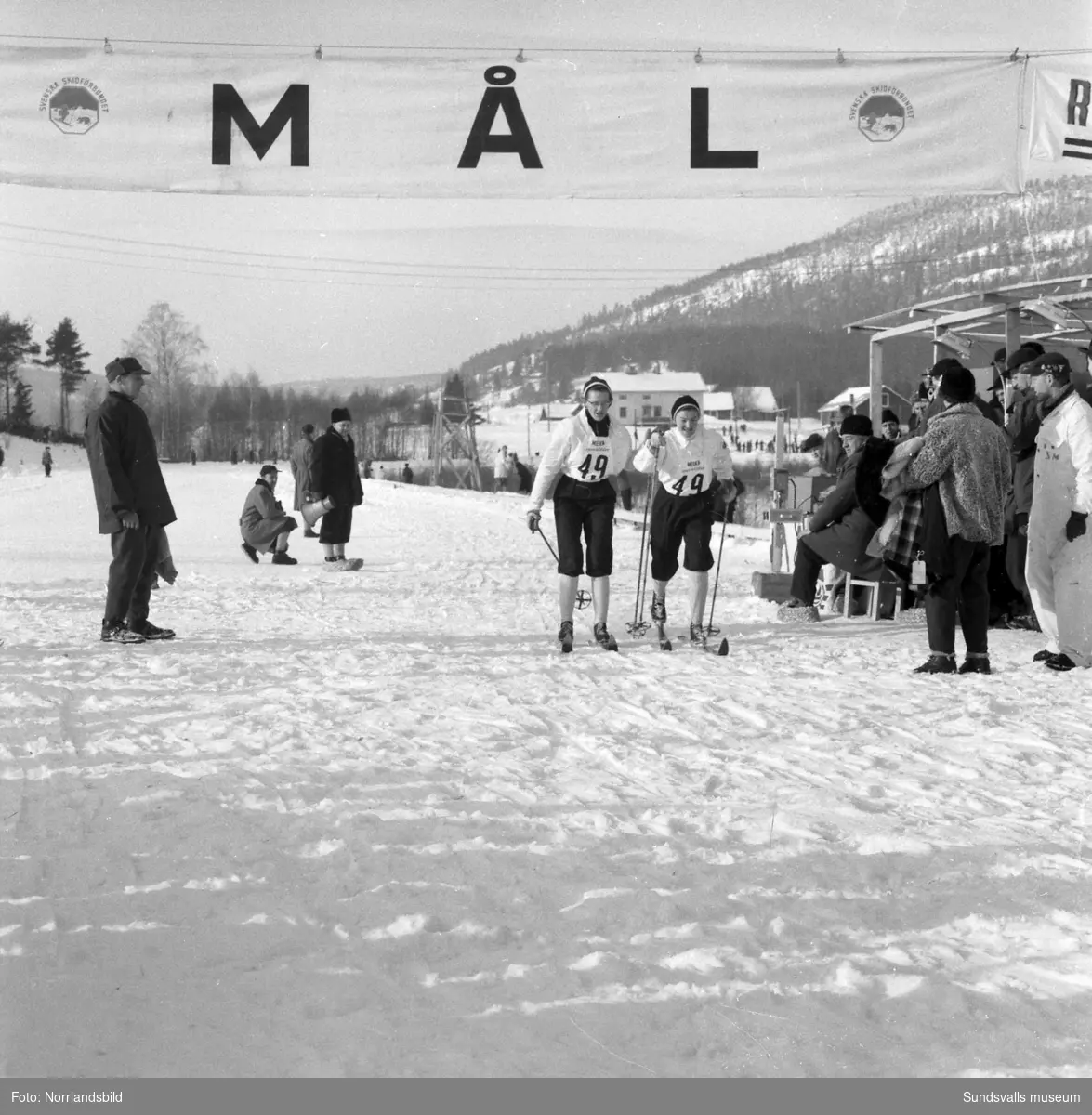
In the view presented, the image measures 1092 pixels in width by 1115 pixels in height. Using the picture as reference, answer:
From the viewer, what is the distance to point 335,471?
1234 cm

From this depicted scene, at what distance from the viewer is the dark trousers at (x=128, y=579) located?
709cm

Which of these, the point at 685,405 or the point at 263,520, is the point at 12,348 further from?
the point at 685,405

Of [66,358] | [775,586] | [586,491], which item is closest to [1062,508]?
[586,491]

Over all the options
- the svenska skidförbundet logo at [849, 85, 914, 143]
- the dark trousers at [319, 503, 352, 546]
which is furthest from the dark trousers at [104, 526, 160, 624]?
the dark trousers at [319, 503, 352, 546]

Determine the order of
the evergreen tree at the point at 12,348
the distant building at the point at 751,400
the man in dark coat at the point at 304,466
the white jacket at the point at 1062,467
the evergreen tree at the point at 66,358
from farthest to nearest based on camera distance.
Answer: the distant building at the point at 751,400 < the evergreen tree at the point at 66,358 < the evergreen tree at the point at 12,348 < the man in dark coat at the point at 304,466 < the white jacket at the point at 1062,467

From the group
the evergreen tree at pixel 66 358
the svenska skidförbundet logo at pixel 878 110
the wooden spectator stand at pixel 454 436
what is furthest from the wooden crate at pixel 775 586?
the evergreen tree at pixel 66 358

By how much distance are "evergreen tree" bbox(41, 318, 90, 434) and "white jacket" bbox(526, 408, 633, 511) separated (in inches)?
2140

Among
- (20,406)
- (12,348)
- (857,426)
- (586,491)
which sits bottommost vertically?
(586,491)

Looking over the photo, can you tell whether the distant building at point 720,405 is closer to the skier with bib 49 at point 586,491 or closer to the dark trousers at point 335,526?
the dark trousers at point 335,526

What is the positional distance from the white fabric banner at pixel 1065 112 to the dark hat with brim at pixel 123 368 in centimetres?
495

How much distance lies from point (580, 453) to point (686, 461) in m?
0.67

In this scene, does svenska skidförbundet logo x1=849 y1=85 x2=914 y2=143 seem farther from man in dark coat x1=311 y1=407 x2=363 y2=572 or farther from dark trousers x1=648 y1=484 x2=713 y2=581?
man in dark coat x1=311 y1=407 x2=363 y2=572
